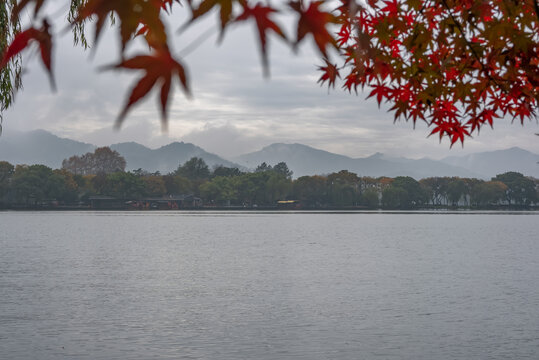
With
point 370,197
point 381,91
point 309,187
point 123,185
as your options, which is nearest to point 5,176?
point 123,185

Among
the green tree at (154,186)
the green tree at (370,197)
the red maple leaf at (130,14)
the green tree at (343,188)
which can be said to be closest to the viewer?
the red maple leaf at (130,14)

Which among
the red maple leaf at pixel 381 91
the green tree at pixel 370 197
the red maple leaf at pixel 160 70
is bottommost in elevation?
the red maple leaf at pixel 160 70

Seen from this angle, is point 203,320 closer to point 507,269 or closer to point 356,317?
point 356,317

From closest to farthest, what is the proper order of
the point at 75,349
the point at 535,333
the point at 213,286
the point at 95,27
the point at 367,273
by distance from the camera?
the point at 95,27
the point at 75,349
the point at 535,333
the point at 213,286
the point at 367,273

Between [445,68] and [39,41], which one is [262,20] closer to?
[39,41]

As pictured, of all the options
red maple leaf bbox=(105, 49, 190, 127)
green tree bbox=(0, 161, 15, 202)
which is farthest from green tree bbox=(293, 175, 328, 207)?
red maple leaf bbox=(105, 49, 190, 127)

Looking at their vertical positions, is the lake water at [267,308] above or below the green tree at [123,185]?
below

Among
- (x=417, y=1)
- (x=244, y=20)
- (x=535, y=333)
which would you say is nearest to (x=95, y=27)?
(x=244, y=20)

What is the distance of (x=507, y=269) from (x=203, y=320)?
981 inches

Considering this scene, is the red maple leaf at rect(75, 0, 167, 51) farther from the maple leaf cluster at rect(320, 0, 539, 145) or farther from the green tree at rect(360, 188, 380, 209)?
the green tree at rect(360, 188, 380, 209)

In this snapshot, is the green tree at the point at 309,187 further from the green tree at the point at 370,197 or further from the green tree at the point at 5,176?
the green tree at the point at 5,176

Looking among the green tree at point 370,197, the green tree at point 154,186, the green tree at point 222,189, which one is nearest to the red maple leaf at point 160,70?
Answer: the green tree at point 222,189

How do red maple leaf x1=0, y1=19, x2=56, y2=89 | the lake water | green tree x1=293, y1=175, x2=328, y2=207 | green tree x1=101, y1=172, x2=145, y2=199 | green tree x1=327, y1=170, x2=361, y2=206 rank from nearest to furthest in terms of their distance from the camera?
red maple leaf x1=0, y1=19, x2=56, y2=89
the lake water
green tree x1=101, y1=172, x2=145, y2=199
green tree x1=327, y1=170, x2=361, y2=206
green tree x1=293, y1=175, x2=328, y2=207

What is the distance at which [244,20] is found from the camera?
72.1 inches
